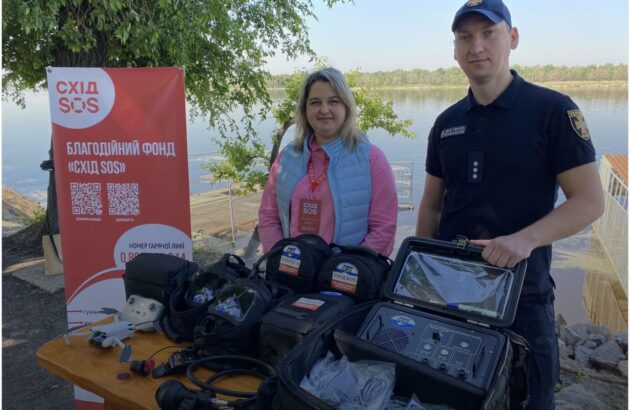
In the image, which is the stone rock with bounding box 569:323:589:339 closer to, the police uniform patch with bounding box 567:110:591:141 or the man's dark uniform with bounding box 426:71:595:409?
the man's dark uniform with bounding box 426:71:595:409

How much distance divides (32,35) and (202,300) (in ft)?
16.5

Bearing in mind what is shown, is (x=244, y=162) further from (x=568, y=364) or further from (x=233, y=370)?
(x=233, y=370)

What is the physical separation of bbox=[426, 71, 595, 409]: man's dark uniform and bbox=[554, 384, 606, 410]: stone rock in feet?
5.51

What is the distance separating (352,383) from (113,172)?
97.4 inches

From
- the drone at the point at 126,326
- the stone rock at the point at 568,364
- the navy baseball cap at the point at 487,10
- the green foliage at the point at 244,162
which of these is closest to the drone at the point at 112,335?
the drone at the point at 126,326

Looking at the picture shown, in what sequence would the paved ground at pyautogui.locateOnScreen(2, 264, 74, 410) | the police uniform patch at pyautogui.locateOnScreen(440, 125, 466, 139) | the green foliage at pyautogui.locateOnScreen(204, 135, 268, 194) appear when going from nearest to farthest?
the police uniform patch at pyautogui.locateOnScreen(440, 125, 466, 139) → the paved ground at pyautogui.locateOnScreen(2, 264, 74, 410) → the green foliage at pyautogui.locateOnScreen(204, 135, 268, 194)

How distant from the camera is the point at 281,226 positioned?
2.42 m

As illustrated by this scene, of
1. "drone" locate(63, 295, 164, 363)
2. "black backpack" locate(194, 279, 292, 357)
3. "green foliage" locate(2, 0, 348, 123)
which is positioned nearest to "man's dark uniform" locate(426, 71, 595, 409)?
"black backpack" locate(194, 279, 292, 357)

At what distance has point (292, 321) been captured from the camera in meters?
1.35

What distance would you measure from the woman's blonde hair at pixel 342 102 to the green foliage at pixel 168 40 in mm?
2878

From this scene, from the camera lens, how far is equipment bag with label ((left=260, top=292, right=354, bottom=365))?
132 cm

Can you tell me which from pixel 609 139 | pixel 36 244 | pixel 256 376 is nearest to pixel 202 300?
pixel 256 376

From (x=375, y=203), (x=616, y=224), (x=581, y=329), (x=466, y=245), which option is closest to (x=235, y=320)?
(x=466, y=245)

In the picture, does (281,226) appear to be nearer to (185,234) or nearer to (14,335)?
(185,234)
